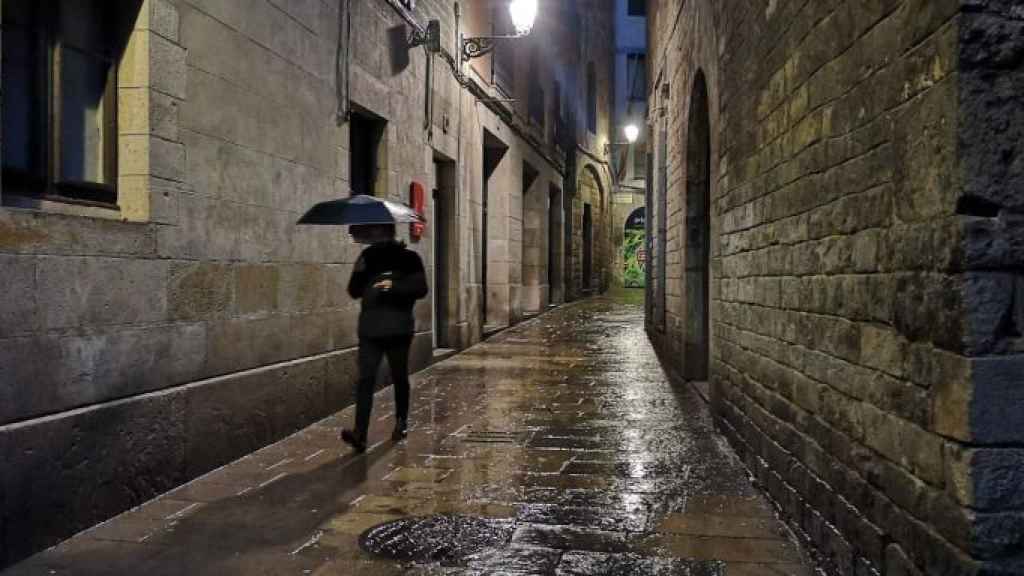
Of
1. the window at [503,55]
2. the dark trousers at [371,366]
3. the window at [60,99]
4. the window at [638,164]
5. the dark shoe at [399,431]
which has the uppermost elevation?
the window at [638,164]

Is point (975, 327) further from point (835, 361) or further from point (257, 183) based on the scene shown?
point (257, 183)

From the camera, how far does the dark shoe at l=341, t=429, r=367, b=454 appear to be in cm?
Result: 532

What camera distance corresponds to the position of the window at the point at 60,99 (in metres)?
3.69

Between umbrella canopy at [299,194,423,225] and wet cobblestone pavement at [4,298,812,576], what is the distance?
1545mm

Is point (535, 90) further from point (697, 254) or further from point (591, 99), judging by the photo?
point (591, 99)

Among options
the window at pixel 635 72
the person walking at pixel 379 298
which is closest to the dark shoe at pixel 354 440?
the person walking at pixel 379 298

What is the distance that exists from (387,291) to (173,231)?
147cm

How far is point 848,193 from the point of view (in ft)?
10.1

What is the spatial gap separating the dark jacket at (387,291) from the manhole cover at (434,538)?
182 cm

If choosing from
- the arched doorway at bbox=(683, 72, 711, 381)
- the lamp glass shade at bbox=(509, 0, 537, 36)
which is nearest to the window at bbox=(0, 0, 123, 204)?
the arched doorway at bbox=(683, 72, 711, 381)

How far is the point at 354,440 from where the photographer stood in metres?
5.37

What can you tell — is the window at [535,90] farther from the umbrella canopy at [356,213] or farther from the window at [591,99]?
the umbrella canopy at [356,213]

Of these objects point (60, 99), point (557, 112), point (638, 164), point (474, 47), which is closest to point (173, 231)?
point (60, 99)

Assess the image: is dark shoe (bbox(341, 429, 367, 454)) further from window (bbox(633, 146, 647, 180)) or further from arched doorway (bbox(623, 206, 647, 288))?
window (bbox(633, 146, 647, 180))
